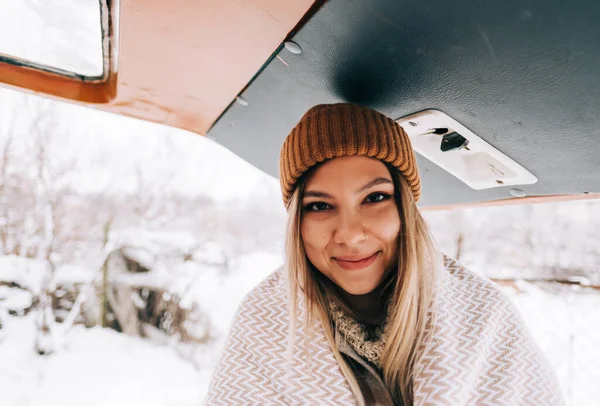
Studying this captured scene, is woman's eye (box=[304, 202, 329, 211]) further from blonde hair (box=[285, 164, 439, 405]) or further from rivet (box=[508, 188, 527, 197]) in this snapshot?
rivet (box=[508, 188, 527, 197])

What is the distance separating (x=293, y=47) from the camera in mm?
969

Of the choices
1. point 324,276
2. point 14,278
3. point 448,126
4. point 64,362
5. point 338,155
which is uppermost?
point 448,126

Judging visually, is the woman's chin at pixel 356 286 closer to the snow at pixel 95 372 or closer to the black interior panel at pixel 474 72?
the black interior panel at pixel 474 72

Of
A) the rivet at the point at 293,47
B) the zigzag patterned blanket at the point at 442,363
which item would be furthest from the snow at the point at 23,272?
the rivet at the point at 293,47

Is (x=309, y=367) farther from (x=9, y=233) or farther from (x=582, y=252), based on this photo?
(x=9, y=233)

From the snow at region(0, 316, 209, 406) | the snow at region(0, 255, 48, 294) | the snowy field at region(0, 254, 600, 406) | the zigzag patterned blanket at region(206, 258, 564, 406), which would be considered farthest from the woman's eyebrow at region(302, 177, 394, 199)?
the snow at region(0, 255, 48, 294)

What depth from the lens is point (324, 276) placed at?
1325 mm

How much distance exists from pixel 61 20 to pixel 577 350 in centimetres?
420

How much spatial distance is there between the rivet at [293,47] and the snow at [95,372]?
19.8 ft

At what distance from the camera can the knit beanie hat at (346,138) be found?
112 cm

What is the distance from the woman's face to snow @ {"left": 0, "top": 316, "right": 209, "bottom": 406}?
5686mm

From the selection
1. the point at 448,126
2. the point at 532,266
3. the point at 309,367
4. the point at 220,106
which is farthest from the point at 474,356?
the point at 532,266

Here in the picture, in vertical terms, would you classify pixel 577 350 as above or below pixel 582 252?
below

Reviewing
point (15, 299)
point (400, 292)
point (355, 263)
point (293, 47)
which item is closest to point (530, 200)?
point (400, 292)
